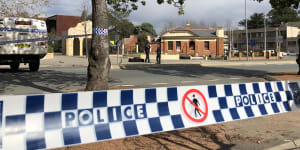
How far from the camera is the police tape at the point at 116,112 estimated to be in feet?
10.4

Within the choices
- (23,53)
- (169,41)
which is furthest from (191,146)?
(169,41)

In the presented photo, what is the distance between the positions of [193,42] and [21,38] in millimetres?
44266

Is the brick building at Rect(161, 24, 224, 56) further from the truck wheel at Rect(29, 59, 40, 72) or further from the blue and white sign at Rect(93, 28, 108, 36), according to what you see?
the blue and white sign at Rect(93, 28, 108, 36)

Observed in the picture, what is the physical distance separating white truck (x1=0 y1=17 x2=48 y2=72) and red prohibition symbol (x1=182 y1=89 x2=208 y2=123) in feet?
33.2

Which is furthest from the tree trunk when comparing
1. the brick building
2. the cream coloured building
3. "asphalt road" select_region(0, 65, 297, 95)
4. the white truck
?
the brick building

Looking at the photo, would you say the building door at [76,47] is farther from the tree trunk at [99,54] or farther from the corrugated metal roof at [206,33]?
the tree trunk at [99,54]

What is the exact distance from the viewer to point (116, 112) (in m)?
3.79

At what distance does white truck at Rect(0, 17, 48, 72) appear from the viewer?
13.0 m

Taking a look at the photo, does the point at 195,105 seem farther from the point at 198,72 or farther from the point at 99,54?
the point at 198,72

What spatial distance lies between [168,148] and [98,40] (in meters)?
3.95

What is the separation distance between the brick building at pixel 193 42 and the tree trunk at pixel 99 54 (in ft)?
155

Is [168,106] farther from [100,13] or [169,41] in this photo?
[169,41]

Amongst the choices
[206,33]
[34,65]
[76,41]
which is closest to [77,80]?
[34,65]

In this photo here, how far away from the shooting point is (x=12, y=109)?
10.3ft
